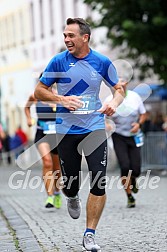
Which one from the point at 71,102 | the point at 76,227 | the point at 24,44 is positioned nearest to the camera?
the point at 71,102

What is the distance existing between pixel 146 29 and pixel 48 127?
13.6 m

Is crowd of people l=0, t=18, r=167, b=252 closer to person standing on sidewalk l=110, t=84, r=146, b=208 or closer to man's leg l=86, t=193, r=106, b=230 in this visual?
man's leg l=86, t=193, r=106, b=230

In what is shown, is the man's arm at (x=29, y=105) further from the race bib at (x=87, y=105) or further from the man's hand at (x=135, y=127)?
the race bib at (x=87, y=105)

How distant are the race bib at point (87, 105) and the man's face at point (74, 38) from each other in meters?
0.40

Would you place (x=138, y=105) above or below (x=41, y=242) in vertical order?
above

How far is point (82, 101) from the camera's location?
26.1ft

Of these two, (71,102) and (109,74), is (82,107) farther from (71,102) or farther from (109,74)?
(109,74)

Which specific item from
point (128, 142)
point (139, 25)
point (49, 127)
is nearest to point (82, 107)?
point (49, 127)

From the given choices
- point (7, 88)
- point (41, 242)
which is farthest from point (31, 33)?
point (41, 242)

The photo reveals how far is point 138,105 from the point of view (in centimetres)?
1285

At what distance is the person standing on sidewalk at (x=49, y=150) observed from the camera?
12.2m

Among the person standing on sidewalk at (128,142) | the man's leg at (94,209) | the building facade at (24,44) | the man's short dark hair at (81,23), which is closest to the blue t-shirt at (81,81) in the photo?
the man's short dark hair at (81,23)

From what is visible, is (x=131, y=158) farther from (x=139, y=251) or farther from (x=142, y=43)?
(x=142, y=43)

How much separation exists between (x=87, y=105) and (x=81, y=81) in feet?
0.70
